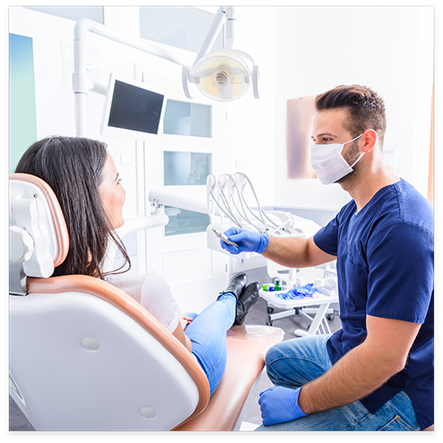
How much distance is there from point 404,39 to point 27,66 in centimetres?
290

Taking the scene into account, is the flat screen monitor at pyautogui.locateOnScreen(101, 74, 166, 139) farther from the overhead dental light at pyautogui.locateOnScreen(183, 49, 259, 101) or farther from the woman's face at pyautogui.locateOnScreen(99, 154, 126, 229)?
the woman's face at pyautogui.locateOnScreen(99, 154, 126, 229)

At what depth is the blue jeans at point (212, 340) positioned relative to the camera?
973mm

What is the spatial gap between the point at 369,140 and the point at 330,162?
149 mm

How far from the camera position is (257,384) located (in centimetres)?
199

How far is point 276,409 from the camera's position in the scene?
985 mm

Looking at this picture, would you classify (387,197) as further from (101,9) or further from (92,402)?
(101,9)

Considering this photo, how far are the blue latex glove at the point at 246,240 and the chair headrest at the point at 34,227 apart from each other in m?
0.83

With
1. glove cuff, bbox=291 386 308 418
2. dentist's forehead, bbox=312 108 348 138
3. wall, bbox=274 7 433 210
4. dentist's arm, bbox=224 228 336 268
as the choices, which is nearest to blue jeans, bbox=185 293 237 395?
glove cuff, bbox=291 386 308 418

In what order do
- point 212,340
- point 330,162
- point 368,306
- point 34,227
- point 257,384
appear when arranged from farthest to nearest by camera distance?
point 257,384 → point 330,162 → point 212,340 → point 368,306 → point 34,227

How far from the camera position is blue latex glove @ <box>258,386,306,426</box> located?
0.97 metres

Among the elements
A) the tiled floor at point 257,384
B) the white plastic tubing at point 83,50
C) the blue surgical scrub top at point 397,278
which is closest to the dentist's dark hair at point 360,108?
the blue surgical scrub top at point 397,278

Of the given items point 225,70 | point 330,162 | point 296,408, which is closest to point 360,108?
point 330,162

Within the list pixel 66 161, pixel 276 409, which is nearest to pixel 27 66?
pixel 66 161

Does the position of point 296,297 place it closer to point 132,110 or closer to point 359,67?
point 132,110
